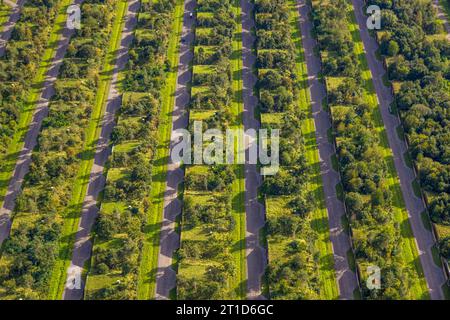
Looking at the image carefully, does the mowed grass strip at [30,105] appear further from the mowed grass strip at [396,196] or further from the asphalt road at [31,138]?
the mowed grass strip at [396,196]

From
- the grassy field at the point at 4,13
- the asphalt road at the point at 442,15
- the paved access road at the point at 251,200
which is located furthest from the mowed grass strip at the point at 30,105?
the asphalt road at the point at 442,15

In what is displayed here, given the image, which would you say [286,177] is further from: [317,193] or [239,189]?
[239,189]

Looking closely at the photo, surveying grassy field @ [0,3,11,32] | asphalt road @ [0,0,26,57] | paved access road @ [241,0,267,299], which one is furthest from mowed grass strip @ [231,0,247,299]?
grassy field @ [0,3,11,32]

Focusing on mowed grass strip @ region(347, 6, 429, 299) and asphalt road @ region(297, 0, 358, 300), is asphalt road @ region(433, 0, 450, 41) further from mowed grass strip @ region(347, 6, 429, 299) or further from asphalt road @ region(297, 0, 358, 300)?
asphalt road @ region(297, 0, 358, 300)

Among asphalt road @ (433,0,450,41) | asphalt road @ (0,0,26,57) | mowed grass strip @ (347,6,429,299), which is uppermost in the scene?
asphalt road @ (0,0,26,57)

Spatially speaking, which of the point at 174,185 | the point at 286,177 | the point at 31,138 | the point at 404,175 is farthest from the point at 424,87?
the point at 31,138

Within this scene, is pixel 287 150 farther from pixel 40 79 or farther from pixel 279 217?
pixel 40 79
